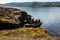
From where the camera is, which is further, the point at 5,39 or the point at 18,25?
the point at 18,25

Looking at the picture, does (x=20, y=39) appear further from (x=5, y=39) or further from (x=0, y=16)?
(x=0, y=16)

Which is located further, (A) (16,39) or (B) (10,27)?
(B) (10,27)

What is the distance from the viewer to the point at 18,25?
4250cm

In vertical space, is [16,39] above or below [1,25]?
above

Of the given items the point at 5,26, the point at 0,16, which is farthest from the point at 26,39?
the point at 0,16

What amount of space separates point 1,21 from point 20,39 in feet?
54.7

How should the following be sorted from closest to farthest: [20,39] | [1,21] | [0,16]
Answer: [20,39]
[1,21]
[0,16]

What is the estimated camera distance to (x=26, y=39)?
24.1m

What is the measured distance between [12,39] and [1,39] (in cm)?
146

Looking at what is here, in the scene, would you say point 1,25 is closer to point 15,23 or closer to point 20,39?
point 15,23

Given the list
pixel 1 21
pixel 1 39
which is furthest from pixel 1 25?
pixel 1 39

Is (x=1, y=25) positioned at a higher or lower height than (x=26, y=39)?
lower

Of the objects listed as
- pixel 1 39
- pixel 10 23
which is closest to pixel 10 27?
pixel 10 23

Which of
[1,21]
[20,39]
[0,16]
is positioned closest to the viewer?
[20,39]
